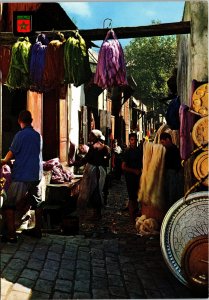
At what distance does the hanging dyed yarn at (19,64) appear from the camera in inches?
238

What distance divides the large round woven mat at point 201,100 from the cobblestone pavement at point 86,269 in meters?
2.42

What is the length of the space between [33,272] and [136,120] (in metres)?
33.9

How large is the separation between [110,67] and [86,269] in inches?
119

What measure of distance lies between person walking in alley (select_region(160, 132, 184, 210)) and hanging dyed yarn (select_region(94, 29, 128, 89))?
2.80 m

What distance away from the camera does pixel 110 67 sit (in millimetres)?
5754

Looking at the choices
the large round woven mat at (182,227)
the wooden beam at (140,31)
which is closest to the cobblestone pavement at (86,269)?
the large round woven mat at (182,227)

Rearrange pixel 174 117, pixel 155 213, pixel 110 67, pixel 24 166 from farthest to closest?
pixel 155 213
pixel 174 117
pixel 24 166
pixel 110 67

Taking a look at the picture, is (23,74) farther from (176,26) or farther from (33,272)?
Answer: (33,272)

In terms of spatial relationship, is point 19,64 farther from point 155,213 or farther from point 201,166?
point 155,213

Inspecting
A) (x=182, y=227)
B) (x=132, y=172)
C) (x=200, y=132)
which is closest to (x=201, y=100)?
(x=200, y=132)

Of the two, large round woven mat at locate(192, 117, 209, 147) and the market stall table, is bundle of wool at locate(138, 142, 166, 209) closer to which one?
the market stall table

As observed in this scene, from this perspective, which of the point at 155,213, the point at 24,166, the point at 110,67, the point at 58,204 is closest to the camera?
the point at 110,67

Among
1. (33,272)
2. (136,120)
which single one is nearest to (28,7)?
(33,272)

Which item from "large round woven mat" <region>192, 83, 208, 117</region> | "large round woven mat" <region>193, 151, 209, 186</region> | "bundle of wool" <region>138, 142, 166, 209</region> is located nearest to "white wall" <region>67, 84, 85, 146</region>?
"bundle of wool" <region>138, 142, 166, 209</region>
